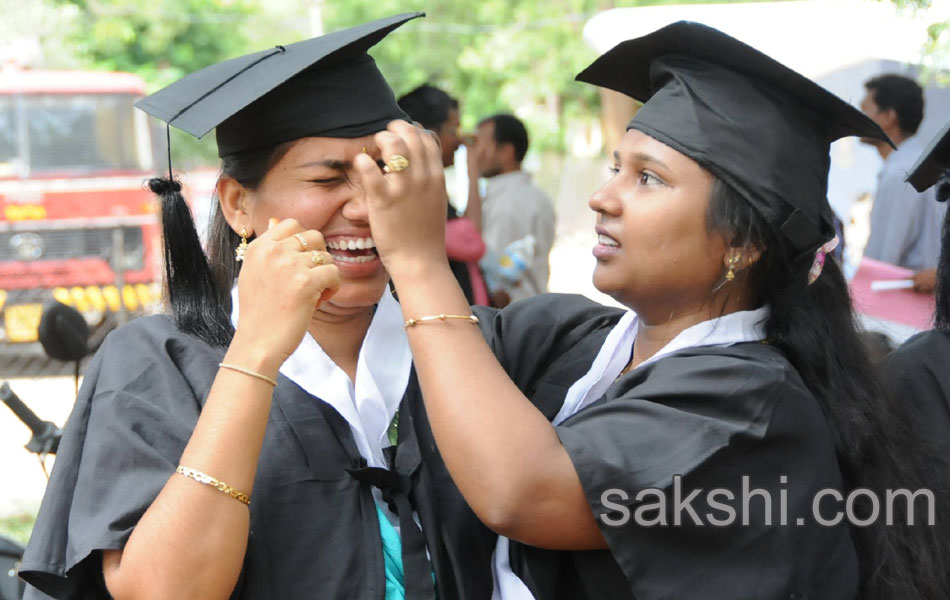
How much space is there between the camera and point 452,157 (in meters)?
5.93

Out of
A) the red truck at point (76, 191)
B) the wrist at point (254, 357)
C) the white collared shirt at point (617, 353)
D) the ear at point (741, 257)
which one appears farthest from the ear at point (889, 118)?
the red truck at point (76, 191)

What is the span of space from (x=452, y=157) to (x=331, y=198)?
153 inches

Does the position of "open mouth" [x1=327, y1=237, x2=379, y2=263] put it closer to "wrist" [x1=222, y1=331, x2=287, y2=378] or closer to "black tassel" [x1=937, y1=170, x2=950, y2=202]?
"wrist" [x1=222, y1=331, x2=287, y2=378]

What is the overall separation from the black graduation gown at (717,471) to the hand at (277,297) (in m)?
0.49

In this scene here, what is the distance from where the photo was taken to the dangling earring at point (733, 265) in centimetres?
201

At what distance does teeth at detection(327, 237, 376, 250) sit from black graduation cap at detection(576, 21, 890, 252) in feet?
1.87

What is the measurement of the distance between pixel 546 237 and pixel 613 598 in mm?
5594

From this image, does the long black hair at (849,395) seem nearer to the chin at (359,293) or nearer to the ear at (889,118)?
the chin at (359,293)

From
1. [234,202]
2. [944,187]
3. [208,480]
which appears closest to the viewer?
[208,480]

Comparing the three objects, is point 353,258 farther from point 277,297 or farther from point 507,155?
point 507,155

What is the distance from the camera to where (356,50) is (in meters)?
2.12

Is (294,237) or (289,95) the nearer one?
(294,237)

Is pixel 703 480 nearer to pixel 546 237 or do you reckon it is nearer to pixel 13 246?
pixel 546 237

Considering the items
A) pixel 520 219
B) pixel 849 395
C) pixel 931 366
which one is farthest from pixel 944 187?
pixel 520 219
